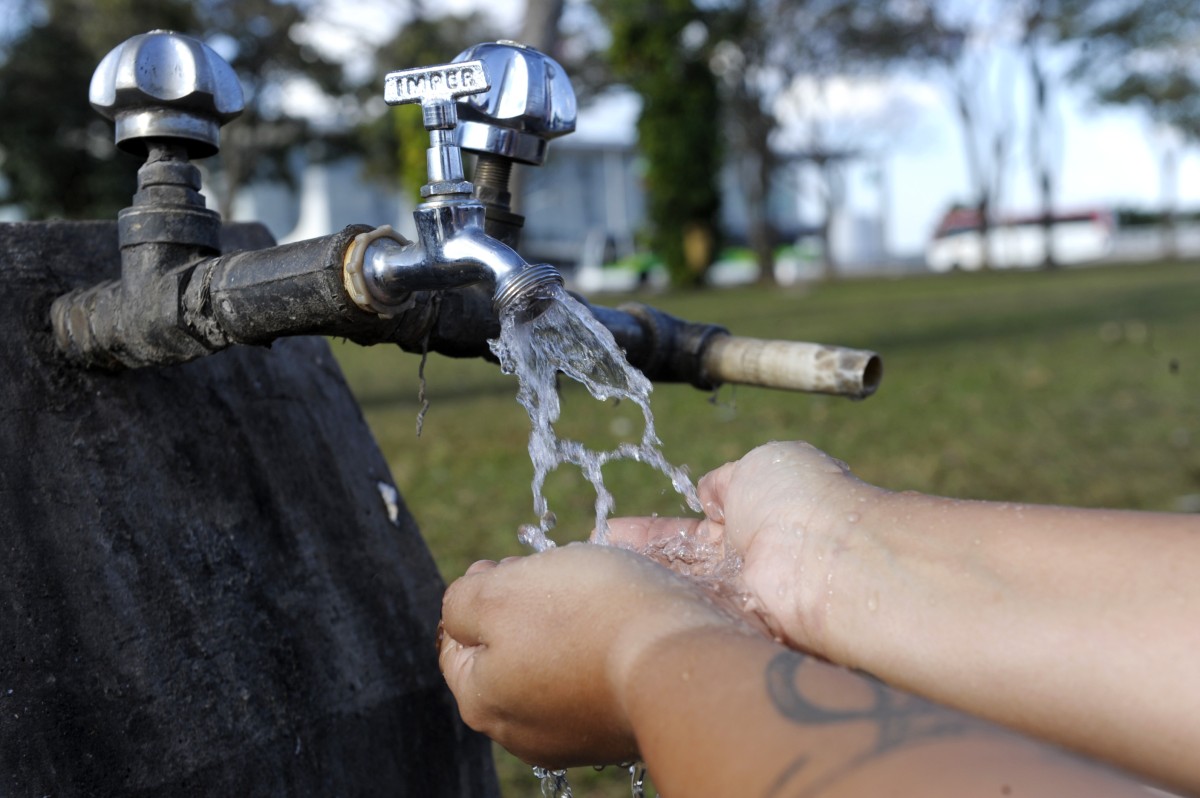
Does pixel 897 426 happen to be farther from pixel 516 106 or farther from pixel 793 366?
pixel 516 106

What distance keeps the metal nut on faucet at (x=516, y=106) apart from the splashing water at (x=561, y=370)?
A: 25 centimetres

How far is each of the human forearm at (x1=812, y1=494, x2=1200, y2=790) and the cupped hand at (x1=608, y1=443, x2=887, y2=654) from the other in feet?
0.14

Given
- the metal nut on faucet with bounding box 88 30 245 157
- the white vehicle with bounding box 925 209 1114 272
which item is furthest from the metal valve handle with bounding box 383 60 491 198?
the white vehicle with bounding box 925 209 1114 272

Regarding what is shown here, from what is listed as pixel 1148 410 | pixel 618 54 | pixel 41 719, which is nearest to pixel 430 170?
pixel 41 719

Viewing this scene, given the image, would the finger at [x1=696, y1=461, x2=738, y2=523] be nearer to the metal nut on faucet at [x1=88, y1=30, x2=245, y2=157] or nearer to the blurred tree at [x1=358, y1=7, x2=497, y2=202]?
the metal nut on faucet at [x1=88, y1=30, x2=245, y2=157]

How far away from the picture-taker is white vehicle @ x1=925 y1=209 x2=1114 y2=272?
120ft

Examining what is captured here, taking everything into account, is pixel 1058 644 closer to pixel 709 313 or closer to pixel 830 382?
pixel 830 382

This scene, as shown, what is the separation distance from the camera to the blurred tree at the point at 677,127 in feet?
71.4

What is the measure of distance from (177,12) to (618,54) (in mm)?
7658

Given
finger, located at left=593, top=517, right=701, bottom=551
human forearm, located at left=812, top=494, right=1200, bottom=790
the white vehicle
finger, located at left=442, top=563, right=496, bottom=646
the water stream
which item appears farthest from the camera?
the white vehicle

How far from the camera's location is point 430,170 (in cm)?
116

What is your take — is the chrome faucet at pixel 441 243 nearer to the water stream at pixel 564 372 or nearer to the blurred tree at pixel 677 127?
the water stream at pixel 564 372

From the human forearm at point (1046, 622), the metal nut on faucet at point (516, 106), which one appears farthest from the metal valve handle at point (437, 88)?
the human forearm at point (1046, 622)

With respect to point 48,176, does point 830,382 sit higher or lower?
lower
